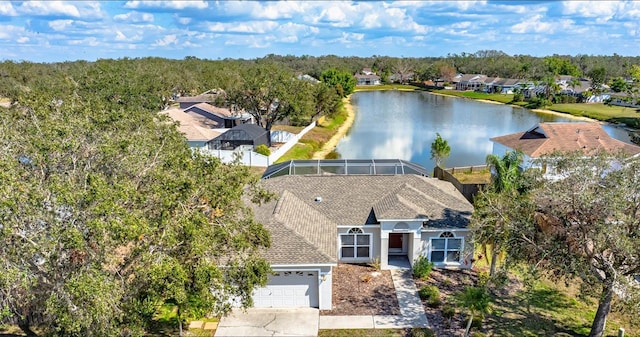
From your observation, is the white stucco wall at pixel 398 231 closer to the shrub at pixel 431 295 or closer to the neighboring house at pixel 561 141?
the shrub at pixel 431 295

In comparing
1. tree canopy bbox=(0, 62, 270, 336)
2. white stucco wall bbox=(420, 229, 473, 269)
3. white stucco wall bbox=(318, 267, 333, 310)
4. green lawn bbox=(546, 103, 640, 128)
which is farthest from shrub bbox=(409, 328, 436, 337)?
green lawn bbox=(546, 103, 640, 128)

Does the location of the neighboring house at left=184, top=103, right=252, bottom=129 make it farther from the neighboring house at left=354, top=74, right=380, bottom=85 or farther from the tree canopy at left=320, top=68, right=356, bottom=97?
the neighboring house at left=354, top=74, right=380, bottom=85

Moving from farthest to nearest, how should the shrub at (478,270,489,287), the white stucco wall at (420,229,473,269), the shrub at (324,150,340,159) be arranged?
the shrub at (324,150,340,159) → the white stucco wall at (420,229,473,269) → the shrub at (478,270,489,287)

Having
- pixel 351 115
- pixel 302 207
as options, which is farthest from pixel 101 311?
pixel 351 115

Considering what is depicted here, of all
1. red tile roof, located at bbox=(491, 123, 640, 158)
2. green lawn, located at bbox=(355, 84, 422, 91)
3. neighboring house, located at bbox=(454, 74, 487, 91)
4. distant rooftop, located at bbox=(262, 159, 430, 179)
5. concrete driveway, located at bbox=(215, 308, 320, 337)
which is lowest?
concrete driveway, located at bbox=(215, 308, 320, 337)

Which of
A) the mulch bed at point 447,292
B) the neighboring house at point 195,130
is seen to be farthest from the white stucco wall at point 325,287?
the neighboring house at point 195,130

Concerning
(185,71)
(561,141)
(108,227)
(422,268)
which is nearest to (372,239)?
(422,268)
